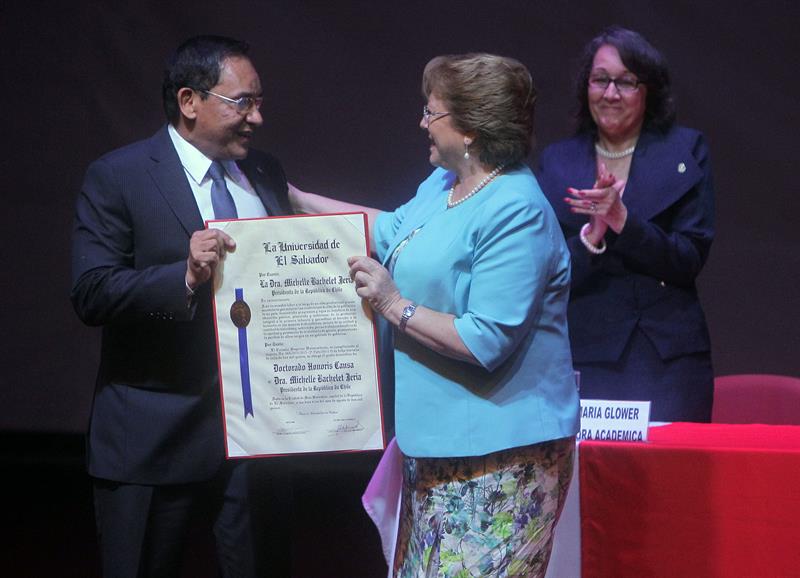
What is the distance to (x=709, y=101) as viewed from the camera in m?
4.50

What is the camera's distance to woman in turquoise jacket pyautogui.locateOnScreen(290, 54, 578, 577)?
7.34 ft

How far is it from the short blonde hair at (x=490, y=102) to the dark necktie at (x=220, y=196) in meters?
0.62

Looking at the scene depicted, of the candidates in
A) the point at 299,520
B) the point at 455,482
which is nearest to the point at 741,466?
the point at 455,482

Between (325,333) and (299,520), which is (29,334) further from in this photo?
(325,333)

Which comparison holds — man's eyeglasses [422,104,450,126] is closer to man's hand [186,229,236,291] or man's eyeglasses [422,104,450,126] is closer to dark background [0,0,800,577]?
man's hand [186,229,236,291]

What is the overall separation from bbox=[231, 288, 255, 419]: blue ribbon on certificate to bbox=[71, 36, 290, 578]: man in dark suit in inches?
5.2

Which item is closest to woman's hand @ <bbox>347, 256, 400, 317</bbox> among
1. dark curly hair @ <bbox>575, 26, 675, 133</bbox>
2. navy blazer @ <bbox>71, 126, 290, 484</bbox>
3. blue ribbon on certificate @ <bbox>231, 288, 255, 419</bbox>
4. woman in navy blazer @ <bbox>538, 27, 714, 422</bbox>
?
blue ribbon on certificate @ <bbox>231, 288, 255, 419</bbox>

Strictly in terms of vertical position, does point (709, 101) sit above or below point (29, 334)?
above

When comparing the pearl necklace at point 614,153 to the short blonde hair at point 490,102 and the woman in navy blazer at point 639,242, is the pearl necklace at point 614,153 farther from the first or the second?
the short blonde hair at point 490,102

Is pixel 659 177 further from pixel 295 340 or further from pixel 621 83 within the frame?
pixel 295 340

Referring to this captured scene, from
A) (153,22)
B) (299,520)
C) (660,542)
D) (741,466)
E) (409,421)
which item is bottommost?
(299,520)

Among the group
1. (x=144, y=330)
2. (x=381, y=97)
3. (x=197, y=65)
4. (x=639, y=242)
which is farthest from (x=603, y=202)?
(x=381, y=97)

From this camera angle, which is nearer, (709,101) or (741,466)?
(741,466)

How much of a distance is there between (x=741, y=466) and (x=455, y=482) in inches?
26.9
